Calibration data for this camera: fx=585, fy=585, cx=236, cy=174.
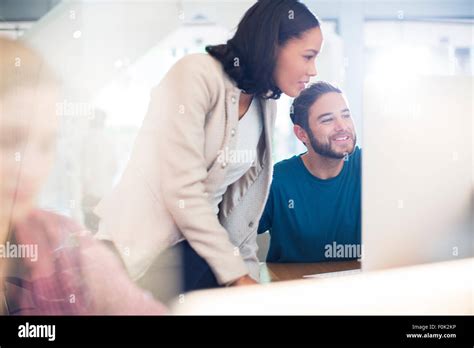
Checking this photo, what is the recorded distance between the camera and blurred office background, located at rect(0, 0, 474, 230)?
1560 millimetres

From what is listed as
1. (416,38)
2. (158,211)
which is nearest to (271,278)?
(158,211)

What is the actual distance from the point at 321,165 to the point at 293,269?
0.93ft

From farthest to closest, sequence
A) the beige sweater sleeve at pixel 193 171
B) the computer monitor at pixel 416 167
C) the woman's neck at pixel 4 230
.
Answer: the woman's neck at pixel 4 230 → the beige sweater sleeve at pixel 193 171 → the computer monitor at pixel 416 167

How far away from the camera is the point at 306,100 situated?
5.00ft

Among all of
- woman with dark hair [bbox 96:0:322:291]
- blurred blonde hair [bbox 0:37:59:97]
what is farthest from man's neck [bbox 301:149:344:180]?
blurred blonde hair [bbox 0:37:59:97]

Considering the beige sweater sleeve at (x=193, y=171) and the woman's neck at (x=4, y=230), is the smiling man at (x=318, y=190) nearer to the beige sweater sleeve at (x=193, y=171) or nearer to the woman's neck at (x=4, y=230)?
the beige sweater sleeve at (x=193, y=171)

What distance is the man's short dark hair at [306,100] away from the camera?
1516 mm

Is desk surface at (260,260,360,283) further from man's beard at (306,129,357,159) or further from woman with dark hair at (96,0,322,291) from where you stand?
man's beard at (306,129,357,159)

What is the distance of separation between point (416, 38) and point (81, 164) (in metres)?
0.97

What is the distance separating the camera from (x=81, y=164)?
5.14 ft

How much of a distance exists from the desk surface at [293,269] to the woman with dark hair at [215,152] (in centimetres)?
3

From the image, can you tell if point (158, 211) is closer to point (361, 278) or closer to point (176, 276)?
point (176, 276)

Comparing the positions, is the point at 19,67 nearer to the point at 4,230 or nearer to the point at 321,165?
the point at 4,230

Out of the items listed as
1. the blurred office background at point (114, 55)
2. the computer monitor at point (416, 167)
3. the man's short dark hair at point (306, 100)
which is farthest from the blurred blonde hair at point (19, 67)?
the computer monitor at point (416, 167)
